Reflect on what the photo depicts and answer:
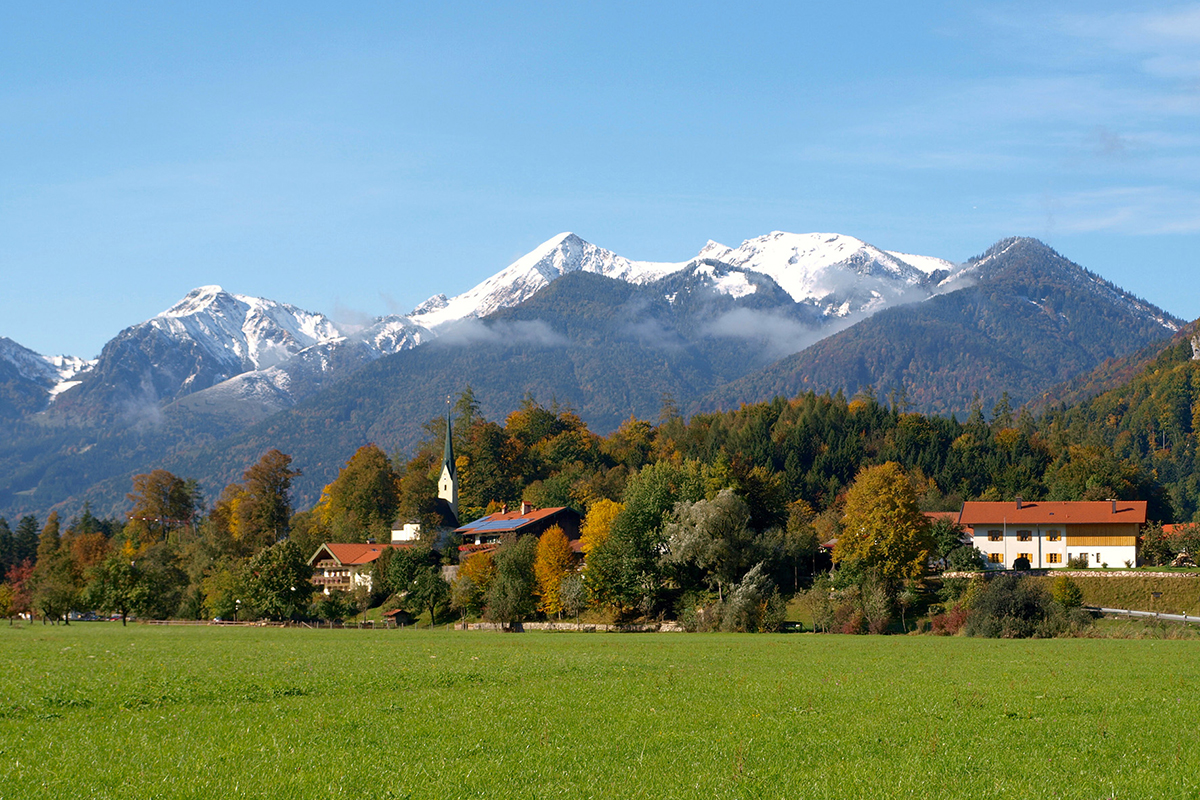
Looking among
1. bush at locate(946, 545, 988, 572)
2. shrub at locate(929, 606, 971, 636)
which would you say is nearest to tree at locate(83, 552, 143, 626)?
shrub at locate(929, 606, 971, 636)

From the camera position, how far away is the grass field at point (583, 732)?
1320cm

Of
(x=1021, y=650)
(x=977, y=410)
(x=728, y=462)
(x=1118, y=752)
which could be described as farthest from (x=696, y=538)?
(x=977, y=410)

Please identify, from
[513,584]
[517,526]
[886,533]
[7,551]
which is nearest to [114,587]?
[513,584]

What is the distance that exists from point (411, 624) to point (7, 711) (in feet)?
237

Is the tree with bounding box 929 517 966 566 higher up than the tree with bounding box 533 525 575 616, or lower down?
higher up

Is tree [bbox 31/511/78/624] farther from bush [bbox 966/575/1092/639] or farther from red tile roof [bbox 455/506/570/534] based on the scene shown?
bush [bbox 966/575/1092/639]

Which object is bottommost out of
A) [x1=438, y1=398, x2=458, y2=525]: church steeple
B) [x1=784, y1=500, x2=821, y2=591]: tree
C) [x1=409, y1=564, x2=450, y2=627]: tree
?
[x1=409, y1=564, x2=450, y2=627]: tree

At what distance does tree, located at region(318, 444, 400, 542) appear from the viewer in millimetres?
129625

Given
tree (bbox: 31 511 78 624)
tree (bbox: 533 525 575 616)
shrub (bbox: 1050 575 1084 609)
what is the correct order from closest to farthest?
shrub (bbox: 1050 575 1084 609) < tree (bbox: 533 525 575 616) < tree (bbox: 31 511 78 624)

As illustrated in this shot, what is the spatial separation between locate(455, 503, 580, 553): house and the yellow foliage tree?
8.52m

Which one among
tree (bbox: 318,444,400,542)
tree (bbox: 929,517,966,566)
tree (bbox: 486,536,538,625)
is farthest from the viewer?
tree (bbox: 318,444,400,542)

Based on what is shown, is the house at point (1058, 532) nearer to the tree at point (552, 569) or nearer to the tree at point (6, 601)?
the tree at point (552, 569)

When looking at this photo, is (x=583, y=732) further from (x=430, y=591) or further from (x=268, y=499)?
(x=268, y=499)

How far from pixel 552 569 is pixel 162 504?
281ft
